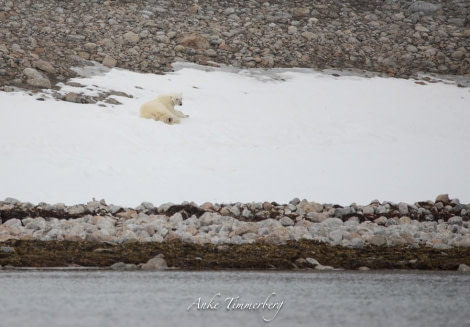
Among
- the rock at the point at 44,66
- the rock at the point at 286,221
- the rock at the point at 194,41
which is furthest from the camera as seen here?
the rock at the point at 194,41

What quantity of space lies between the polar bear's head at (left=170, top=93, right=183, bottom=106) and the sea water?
11.0 metres

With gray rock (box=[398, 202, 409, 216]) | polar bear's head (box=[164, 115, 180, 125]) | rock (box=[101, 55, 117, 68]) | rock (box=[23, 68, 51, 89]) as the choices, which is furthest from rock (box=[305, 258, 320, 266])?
rock (box=[101, 55, 117, 68])

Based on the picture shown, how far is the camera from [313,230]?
1096cm

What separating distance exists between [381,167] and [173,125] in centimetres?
492

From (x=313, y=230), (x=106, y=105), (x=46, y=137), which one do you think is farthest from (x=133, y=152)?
(x=313, y=230)

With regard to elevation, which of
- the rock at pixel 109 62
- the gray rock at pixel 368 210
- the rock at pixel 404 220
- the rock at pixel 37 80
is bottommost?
the rock at pixel 404 220

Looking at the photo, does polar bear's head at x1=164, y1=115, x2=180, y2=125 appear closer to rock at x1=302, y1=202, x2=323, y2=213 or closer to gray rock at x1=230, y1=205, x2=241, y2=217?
gray rock at x1=230, y1=205, x2=241, y2=217

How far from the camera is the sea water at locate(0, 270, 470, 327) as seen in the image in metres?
6.31

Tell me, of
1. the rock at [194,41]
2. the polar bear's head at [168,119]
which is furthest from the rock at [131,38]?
the polar bear's head at [168,119]

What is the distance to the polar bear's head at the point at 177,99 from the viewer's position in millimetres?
19516

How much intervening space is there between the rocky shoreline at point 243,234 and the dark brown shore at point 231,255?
1 cm

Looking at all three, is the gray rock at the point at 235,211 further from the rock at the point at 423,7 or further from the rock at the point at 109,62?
the rock at the point at 423,7

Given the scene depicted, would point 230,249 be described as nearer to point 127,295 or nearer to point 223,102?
point 127,295

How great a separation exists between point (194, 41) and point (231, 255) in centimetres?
1539
